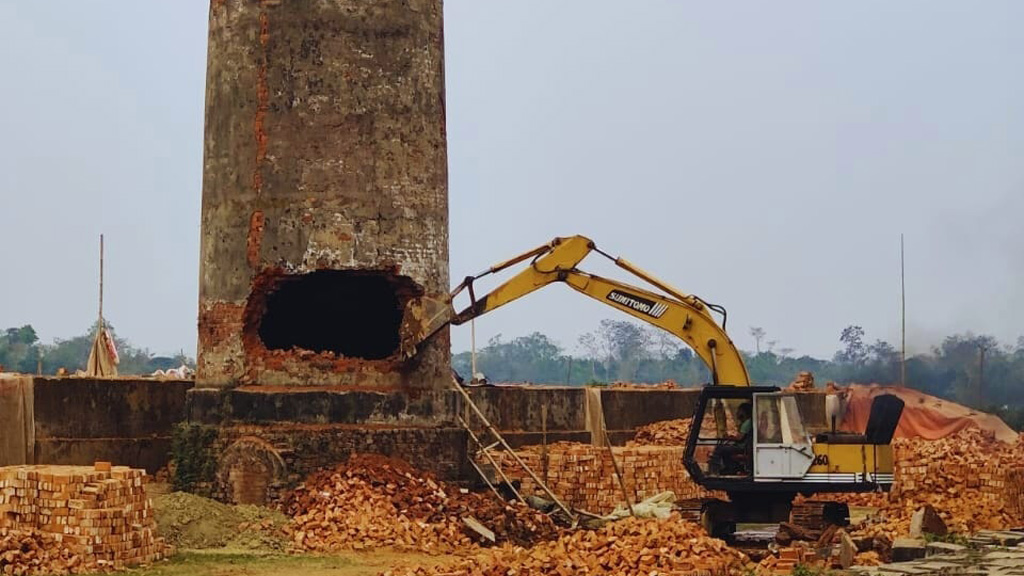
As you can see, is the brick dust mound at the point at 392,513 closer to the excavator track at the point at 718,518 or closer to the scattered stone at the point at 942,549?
the excavator track at the point at 718,518

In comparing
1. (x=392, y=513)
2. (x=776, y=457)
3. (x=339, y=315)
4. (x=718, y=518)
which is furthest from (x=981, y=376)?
(x=392, y=513)

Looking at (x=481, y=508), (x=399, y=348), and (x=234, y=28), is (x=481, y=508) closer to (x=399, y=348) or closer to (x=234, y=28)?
(x=399, y=348)

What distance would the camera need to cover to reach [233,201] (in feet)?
61.4

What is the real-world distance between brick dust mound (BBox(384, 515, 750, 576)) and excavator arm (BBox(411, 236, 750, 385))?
3863 millimetres

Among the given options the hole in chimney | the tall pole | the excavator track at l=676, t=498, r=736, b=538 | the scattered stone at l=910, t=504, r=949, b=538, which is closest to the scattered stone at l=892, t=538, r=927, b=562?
the scattered stone at l=910, t=504, r=949, b=538

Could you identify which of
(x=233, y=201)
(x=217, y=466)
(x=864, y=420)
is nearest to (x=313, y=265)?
(x=233, y=201)

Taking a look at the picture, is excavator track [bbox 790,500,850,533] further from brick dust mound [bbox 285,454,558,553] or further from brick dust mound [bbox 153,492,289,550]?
brick dust mound [bbox 153,492,289,550]

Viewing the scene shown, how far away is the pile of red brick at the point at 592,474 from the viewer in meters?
20.6

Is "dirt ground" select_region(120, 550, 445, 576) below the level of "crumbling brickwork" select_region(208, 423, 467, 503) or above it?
below

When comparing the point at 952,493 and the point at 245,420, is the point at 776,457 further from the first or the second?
the point at 245,420

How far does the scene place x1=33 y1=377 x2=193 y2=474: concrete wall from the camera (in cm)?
1812

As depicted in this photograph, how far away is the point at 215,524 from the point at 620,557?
183 inches

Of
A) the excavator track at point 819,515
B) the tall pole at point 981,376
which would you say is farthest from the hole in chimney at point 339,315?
the tall pole at point 981,376

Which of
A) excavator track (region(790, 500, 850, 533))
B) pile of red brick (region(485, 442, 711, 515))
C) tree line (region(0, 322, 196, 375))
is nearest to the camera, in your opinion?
excavator track (region(790, 500, 850, 533))
